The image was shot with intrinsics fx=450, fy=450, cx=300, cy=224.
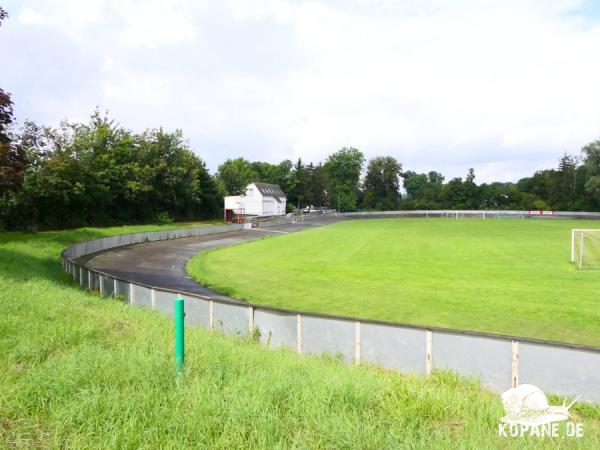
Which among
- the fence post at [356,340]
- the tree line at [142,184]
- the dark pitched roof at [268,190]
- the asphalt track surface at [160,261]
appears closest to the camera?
the fence post at [356,340]

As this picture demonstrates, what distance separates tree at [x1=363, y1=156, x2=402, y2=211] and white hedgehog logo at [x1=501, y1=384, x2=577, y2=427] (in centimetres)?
13198

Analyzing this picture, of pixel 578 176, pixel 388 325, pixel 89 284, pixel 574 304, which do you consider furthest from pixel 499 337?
pixel 578 176

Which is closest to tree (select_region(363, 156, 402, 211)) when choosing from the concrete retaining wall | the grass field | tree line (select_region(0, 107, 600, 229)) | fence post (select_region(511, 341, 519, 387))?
tree line (select_region(0, 107, 600, 229))

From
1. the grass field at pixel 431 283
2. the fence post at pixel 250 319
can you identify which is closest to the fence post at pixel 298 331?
the fence post at pixel 250 319

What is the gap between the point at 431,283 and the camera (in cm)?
2267

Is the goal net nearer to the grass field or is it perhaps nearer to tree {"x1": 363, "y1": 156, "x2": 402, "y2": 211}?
the grass field

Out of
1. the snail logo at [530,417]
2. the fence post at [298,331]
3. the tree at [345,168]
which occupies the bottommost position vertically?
the fence post at [298,331]

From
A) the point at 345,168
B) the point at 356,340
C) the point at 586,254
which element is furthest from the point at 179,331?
the point at 345,168

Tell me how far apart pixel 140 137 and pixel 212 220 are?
59.9ft

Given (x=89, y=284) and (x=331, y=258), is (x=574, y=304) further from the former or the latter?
(x=89, y=284)

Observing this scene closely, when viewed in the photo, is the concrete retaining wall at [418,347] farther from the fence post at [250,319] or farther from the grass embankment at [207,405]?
the grass embankment at [207,405]

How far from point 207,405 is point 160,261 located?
29.1m

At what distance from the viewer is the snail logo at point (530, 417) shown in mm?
4539

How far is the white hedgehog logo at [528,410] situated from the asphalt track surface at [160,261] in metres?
12.7
